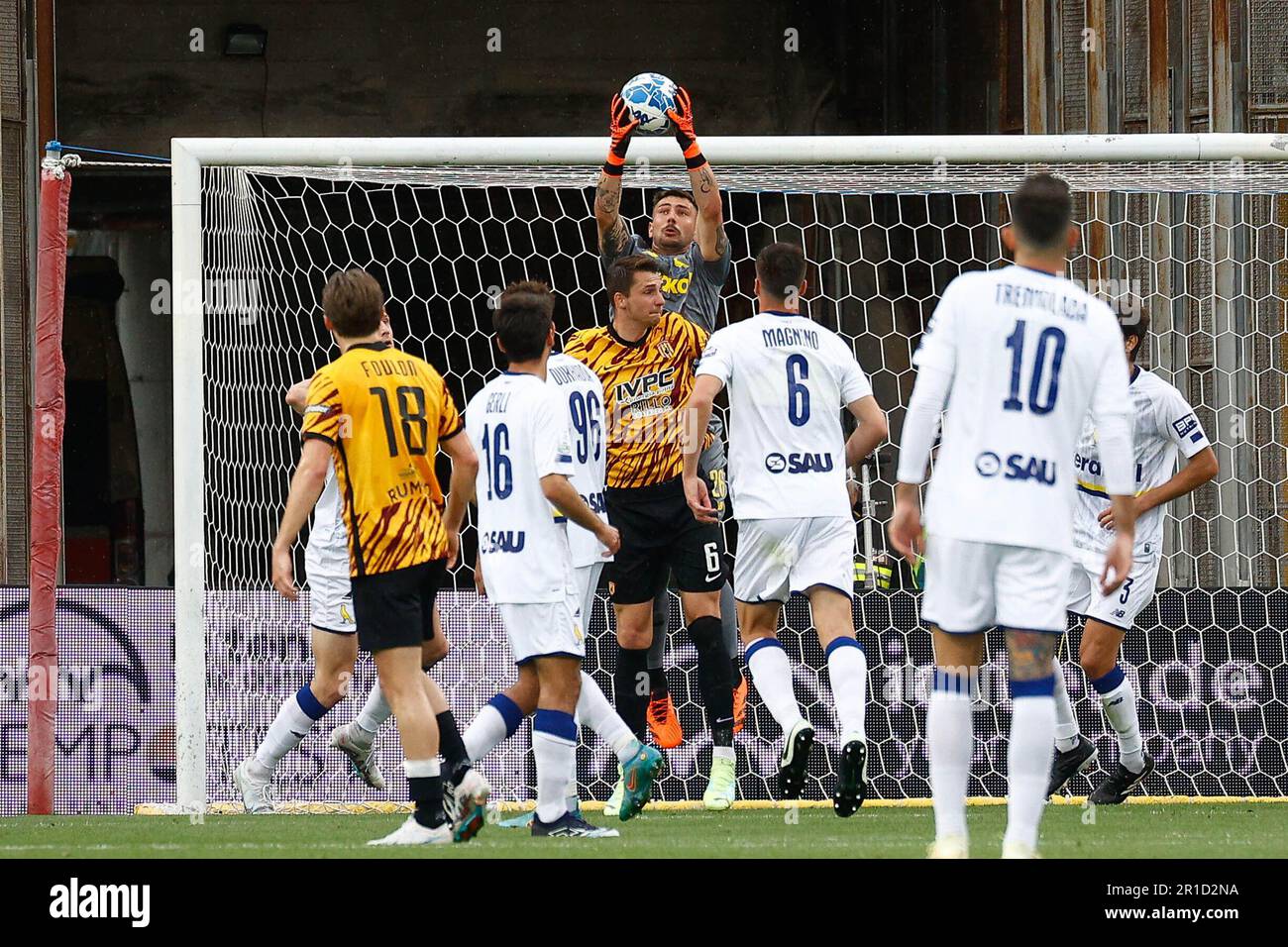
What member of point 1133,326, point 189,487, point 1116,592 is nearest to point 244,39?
point 189,487

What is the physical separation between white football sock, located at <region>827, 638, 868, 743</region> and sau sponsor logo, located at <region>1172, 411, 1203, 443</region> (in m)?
1.74

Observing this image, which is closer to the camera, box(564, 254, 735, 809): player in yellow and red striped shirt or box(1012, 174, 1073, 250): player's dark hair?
box(1012, 174, 1073, 250): player's dark hair

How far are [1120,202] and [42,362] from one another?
7073mm

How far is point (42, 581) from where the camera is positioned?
749 cm

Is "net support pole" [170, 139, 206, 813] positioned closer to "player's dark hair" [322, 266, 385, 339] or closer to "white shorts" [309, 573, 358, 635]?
"white shorts" [309, 573, 358, 635]

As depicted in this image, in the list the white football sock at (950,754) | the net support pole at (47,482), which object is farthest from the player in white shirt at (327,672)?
the white football sock at (950,754)

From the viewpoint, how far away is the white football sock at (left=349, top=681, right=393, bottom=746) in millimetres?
6934

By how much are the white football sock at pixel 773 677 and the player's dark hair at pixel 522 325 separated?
133 cm

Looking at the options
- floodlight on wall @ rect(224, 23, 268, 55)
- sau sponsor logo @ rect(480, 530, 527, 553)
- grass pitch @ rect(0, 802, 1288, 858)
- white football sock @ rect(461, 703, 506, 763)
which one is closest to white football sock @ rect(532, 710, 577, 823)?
grass pitch @ rect(0, 802, 1288, 858)

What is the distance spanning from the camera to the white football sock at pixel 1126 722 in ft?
23.7

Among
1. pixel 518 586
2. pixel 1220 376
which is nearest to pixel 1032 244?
pixel 518 586

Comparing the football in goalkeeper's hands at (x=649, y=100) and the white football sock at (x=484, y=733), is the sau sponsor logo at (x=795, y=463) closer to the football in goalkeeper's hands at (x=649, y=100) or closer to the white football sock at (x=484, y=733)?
the white football sock at (x=484, y=733)

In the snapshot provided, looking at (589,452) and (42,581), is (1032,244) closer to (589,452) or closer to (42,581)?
(589,452)

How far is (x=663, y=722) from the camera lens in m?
7.42
